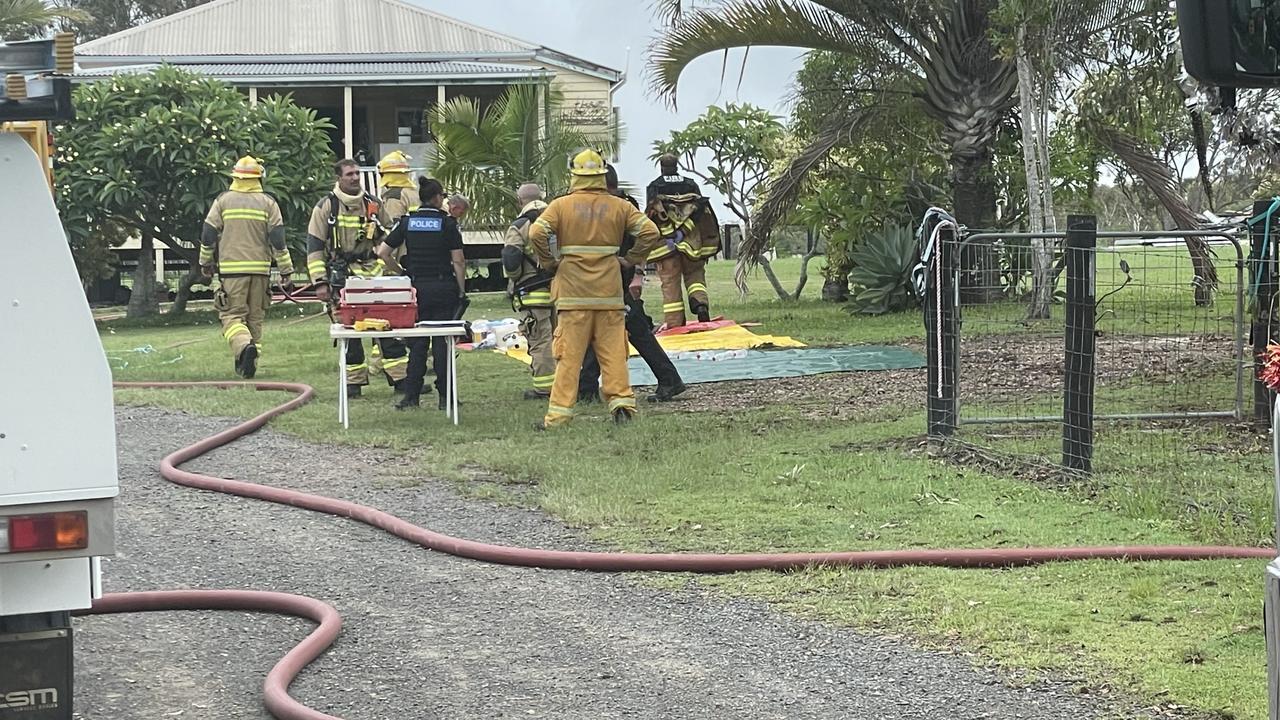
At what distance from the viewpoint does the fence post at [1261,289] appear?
9148mm

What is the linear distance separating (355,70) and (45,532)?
27.3 meters

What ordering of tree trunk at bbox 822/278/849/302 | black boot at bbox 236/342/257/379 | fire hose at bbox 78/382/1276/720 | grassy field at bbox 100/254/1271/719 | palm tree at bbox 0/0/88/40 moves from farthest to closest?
palm tree at bbox 0/0/88/40
tree trunk at bbox 822/278/849/302
black boot at bbox 236/342/257/379
fire hose at bbox 78/382/1276/720
grassy field at bbox 100/254/1271/719

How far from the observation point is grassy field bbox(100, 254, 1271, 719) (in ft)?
17.9

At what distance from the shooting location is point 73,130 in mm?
22359

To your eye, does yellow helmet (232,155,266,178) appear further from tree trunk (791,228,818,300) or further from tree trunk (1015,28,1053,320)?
tree trunk (791,228,818,300)

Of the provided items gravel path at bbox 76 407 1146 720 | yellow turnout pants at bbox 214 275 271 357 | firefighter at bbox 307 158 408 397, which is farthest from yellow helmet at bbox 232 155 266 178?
gravel path at bbox 76 407 1146 720

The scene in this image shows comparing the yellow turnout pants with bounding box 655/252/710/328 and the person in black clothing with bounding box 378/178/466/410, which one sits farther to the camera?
the yellow turnout pants with bounding box 655/252/710/328

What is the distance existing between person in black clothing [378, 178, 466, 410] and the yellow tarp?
3.80 metres

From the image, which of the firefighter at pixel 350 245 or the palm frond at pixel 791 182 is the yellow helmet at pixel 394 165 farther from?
the palm frond at pixel 791 182

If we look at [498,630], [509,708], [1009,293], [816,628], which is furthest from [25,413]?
[1009,293]

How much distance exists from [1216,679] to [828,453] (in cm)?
469

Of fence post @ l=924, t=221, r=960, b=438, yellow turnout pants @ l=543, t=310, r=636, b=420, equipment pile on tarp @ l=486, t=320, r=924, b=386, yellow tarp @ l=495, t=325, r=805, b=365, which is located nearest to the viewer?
fence post @ l=924, t=221, r=960, b=438

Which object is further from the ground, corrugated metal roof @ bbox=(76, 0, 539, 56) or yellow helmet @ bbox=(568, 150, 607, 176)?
corrugated metal roof @ bbox=(76, 0, 539, 56)

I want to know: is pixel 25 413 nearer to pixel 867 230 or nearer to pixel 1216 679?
pixel 1216 679
